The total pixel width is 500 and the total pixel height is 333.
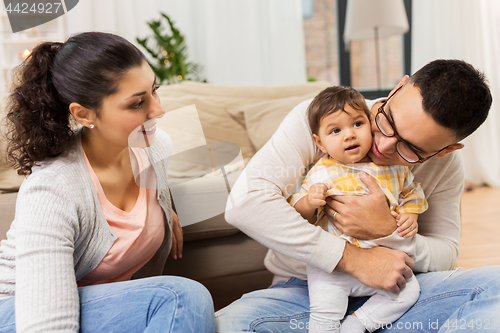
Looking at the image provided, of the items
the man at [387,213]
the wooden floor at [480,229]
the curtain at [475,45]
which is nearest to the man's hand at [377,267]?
the man at [387,213]

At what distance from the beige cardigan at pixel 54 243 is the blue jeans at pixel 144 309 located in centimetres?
4

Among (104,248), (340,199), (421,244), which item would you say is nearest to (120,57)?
(104,248)

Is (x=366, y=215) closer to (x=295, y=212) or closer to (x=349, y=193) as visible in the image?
(x=349, y=193)

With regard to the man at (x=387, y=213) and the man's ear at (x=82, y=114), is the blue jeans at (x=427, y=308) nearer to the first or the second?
the man at (x=387, y=213)

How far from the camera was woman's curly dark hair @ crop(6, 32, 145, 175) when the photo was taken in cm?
83

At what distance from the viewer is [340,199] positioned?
938mm

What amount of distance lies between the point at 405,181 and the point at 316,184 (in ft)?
0.82

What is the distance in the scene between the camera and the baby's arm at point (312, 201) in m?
0.87

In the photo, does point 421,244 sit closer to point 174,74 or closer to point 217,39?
point 174,74

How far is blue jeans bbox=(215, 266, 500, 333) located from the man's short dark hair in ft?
Result: 1.15

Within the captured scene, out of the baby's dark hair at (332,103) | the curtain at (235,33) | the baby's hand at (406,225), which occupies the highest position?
the curtain at (235,33)

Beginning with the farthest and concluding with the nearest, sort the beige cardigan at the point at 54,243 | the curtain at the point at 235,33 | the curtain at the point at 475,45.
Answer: the curtain at the point at 475,45, the curtain at the point at 235,33, the beige cardigan at the point at 54,243

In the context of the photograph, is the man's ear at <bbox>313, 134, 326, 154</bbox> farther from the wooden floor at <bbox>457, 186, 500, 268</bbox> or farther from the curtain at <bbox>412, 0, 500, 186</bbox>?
the curtain at <bbox>412, 0, 500, 186</bbox>

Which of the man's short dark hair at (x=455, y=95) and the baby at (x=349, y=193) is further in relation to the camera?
the baby at (x=349, y=193)
